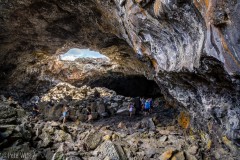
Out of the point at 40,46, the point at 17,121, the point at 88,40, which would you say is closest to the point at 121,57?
the point at 88,40

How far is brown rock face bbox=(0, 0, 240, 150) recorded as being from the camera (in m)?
4.58

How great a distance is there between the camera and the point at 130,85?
25.5 metres

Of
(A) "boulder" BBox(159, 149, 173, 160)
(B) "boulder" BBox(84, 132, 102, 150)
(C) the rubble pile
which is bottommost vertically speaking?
(A) "boulder" BBox(159, 149, 173, 160)

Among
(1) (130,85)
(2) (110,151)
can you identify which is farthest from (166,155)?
(1) (130,85)

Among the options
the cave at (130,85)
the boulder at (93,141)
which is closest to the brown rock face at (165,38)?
the boulder at (93,141)

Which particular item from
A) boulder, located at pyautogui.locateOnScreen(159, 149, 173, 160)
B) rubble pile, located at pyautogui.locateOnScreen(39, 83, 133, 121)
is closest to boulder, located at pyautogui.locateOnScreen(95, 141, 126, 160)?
boulder, located at pyautogui.locateOnScreen(159, 149, 173, 160)

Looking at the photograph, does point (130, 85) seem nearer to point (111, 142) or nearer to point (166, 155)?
point (111, 142)

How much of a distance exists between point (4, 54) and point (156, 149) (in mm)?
15301

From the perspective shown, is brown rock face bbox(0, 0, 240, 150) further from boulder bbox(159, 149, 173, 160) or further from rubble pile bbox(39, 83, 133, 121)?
rubble pile bbox(39, 83, 133, 121)

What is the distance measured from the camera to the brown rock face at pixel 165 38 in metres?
4.58

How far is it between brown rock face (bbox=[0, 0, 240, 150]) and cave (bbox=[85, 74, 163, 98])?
7.33 m

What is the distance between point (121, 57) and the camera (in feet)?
59.5

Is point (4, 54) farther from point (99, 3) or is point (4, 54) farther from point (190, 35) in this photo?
point (190, 35)

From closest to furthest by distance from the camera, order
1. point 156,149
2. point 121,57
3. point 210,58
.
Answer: point 210,58
point 156,149
point 121,57
